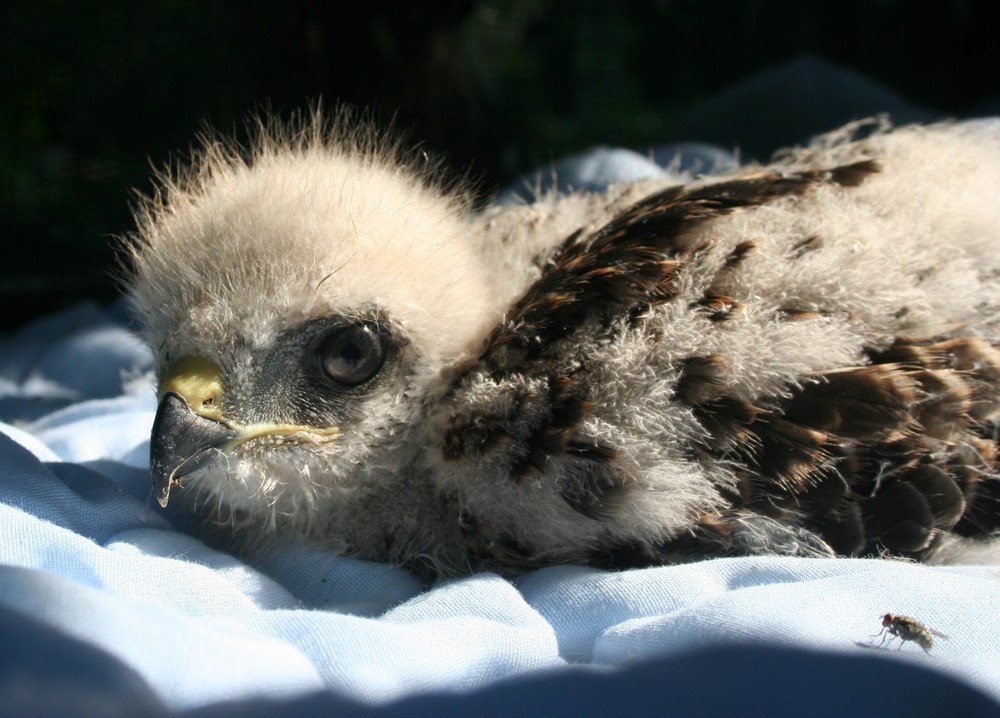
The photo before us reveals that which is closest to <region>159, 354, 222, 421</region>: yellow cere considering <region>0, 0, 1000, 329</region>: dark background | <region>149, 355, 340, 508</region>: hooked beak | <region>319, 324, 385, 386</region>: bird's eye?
<region>149, 355, 340, 508</region>: hooked beak

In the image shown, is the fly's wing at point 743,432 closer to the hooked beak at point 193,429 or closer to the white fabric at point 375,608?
the white fabric at point 375,608

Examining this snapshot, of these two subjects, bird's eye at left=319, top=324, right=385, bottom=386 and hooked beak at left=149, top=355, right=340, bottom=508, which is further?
bird's eye at left=319, top=324, right=385, bottom=386

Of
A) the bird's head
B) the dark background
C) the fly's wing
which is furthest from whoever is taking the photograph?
the dark background

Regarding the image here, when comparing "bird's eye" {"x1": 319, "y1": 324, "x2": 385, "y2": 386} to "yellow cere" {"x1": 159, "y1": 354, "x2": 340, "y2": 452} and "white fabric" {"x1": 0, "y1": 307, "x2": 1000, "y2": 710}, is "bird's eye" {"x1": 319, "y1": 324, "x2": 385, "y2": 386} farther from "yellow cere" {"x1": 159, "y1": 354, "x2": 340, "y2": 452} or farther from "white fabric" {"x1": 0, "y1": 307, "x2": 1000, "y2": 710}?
"white fabric" {"x1": 0, "y1": 307, "x2": 1000, "y2": 710}

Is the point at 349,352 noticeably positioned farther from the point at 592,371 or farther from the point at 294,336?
the point at 592,371

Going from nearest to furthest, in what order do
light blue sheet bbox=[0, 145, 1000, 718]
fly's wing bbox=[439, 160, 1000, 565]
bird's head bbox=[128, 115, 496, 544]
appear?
1. light blue sheet bbox=[0, 145, 1000, 718]
2. fly's wing bbox=[439, 160, 1000, 565]
3. bird's head bbox=[128, 115, 496, 544]

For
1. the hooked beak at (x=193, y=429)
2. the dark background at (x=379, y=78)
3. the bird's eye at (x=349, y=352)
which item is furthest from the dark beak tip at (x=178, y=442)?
the dark background at (x=379, y=78)

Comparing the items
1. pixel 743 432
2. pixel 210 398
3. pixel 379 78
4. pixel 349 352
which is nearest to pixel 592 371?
pixel 743 432
